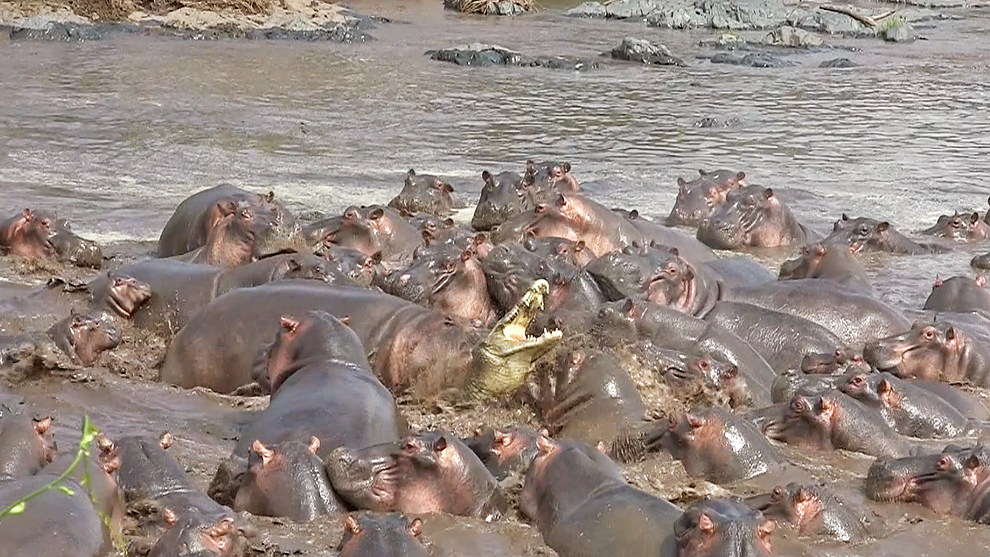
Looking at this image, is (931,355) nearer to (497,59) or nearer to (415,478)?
(415,478)

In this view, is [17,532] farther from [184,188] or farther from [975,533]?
[184,188]

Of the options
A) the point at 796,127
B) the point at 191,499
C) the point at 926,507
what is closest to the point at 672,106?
the point at 796,127

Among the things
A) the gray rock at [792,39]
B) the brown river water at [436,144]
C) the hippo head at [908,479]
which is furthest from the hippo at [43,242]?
the gray rock at [792,39]

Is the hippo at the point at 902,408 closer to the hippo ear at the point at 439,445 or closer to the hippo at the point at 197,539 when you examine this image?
the hippo ear at the point at 439,445

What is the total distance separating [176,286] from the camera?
22.1ft

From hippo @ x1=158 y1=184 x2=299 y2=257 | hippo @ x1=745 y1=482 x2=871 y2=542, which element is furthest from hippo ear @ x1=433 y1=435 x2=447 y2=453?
hippo @ x1=158 y1=184 x2=299 y2=257

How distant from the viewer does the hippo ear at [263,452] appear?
4227 mm

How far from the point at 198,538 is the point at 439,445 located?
3.07ft

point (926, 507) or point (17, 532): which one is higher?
point (17, 532)

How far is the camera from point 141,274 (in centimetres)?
683

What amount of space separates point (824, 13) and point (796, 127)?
15820 millimetres

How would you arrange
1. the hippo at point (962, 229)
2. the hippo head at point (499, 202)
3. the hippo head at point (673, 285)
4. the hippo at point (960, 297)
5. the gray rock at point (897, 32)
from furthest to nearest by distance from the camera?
the gray rock at point (897, 32) < the hippo at point (962, 229) < the hippo head at point (499, 202) < the hippo at point (960, 297) < the hippo head at point (673, 285)

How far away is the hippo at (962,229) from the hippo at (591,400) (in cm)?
531

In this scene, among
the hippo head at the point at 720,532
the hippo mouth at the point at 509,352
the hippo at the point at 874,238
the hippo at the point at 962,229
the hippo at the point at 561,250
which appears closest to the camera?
the hippo head at the point at 720,532
